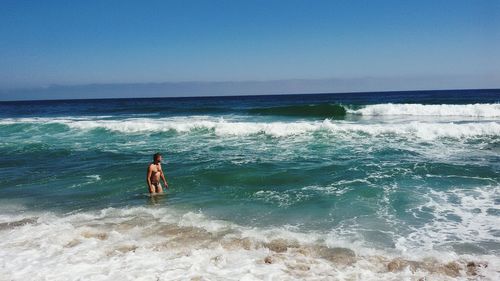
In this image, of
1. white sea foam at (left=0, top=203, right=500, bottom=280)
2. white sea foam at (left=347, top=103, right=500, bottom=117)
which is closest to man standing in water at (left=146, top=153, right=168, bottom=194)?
white sea foam at (left=0, top=203, right=500, bottom=280)

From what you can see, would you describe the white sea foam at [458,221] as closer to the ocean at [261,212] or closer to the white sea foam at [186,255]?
the ocean at [261,212]

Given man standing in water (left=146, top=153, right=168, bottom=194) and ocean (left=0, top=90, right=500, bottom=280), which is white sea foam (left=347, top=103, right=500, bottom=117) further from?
man standing in water (left=146, top=153, right=168, bottom=194)

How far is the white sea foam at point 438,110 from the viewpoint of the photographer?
28.5 metres

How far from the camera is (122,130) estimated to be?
2491cm

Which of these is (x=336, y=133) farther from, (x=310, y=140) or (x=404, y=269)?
(x=404, y=269)

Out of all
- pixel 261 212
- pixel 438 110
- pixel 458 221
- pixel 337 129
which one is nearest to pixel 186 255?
pixel 261 212

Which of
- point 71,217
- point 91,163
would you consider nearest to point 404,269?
point 71,217

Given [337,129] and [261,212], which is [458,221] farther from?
[337,129]

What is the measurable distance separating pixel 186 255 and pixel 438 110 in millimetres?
29387

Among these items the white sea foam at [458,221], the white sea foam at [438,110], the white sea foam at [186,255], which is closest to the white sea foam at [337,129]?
the white sea foam at [438,110]

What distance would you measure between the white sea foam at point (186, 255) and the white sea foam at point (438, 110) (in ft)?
87.0

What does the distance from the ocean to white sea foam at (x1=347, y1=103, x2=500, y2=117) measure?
12.9 metres

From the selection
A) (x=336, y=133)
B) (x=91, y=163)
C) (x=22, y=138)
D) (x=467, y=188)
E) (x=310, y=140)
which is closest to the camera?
(x=467, y=188)

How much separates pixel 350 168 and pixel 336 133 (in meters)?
7.88
